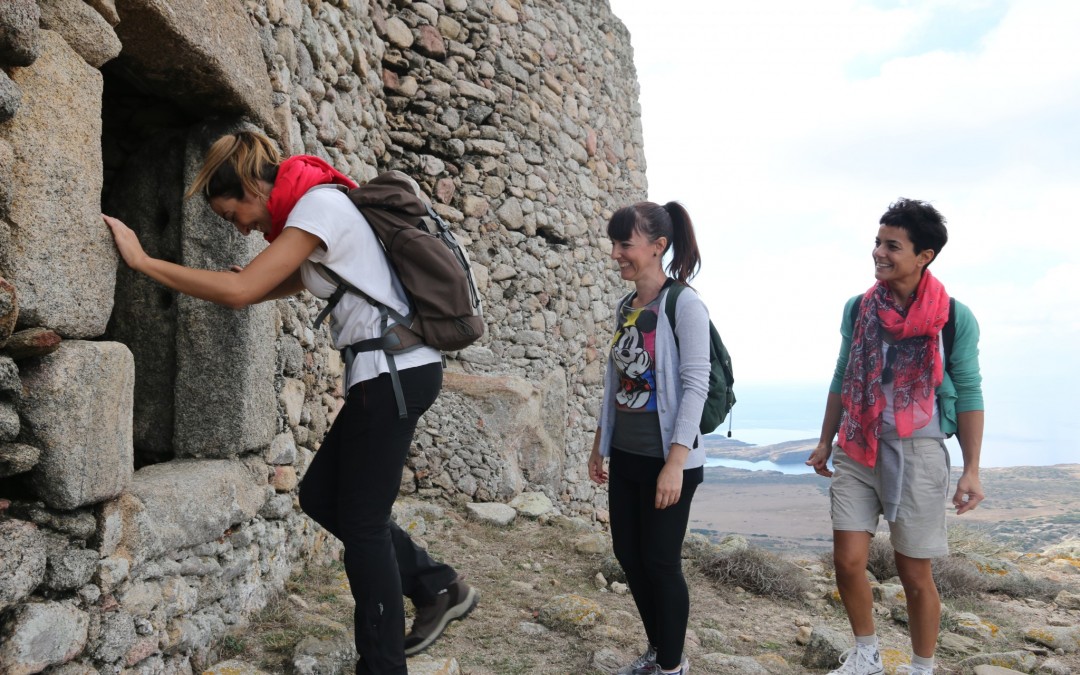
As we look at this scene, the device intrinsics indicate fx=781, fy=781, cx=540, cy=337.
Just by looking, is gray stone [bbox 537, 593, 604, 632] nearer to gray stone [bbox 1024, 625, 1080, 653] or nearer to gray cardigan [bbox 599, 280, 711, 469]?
gray cardigan [bbox 599, 280, 711, 469]

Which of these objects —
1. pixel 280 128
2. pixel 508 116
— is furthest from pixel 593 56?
pixel 280 128

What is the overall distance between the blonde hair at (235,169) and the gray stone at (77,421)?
1.72ft

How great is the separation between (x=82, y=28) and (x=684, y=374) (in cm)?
186

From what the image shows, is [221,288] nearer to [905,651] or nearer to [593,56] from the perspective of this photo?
[905,651]

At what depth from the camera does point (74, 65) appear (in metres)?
1.84

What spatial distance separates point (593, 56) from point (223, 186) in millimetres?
4961

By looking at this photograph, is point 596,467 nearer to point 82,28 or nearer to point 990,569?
point 82,28

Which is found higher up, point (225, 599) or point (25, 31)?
point (25, 31)

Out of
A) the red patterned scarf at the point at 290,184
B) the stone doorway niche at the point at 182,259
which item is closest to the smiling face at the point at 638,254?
the red patterned scarf at the point at 290,184

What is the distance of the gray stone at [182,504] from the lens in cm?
205

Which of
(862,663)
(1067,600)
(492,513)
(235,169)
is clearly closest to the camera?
(235,169)

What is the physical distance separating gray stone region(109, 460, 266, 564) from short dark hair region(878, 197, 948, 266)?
242 centimetres

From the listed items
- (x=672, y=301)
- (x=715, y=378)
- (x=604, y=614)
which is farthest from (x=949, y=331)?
(x=604, y=614)

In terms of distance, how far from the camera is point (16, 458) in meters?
1.68
